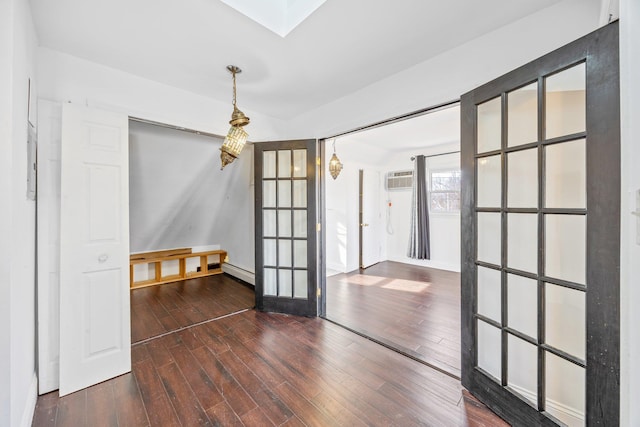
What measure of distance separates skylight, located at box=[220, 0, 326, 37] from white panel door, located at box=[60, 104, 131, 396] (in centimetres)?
128

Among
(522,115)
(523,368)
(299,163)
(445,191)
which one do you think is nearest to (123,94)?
(299,163)

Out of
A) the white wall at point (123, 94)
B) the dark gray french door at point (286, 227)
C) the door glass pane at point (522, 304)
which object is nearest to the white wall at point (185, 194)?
the white wall at point (123, 94)

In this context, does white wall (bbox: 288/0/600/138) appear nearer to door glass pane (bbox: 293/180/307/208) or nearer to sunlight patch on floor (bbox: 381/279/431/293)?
door glass pane (bbox: 293/180/307/208)

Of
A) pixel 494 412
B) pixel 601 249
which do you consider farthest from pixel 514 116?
pixel 494 412

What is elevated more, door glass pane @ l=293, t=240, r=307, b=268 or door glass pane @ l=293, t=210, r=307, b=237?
door glass pane @ l=293, t=210, r=307, b=237

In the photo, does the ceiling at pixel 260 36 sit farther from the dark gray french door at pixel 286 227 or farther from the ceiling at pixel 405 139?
the ceiling at pixel 405 139

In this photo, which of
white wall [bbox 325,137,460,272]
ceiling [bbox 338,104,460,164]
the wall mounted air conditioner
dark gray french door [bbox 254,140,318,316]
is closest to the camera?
dark gray french door [bbox 254,140,318,316]

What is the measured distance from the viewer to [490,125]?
162cm

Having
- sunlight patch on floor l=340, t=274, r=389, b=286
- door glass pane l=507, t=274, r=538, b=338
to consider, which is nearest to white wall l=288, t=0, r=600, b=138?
door glass pane l=507, t=274, r=538, b=338

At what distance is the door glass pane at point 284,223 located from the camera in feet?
10.2

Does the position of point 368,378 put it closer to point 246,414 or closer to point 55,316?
point 246,414

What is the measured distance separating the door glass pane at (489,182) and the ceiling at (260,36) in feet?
2.95
